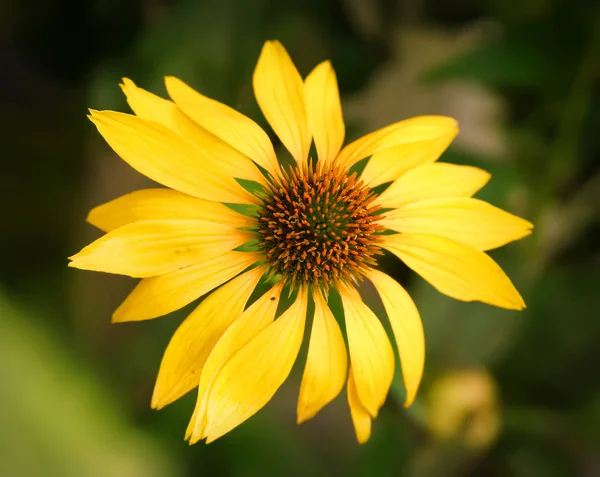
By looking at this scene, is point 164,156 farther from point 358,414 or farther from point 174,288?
point 358,414

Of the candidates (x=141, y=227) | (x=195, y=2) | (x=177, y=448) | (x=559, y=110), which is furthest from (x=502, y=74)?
(x=177, y=448)

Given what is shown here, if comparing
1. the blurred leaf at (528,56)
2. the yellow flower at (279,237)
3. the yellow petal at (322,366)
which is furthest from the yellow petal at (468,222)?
the blurred leaf at (528,56)

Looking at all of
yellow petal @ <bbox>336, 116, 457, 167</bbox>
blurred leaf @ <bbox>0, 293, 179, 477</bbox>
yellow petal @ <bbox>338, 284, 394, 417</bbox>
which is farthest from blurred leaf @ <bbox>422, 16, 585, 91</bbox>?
blurred leaf @ <bbox>0, 293, 179, 477</bbox>

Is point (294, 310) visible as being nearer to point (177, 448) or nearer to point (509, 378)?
point (177, 448)

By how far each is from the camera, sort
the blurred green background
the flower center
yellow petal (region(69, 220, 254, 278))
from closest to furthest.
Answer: yellow petal (region(69, 220, 254, 278)) < the flower center < the blurred green background

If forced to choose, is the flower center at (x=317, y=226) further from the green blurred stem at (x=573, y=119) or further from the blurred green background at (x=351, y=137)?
the green blurred stem at (x=573, y=119)

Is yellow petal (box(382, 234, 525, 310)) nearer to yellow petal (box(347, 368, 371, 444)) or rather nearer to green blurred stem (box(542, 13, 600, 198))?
yellow petal (box(347, 368, 371, 444))

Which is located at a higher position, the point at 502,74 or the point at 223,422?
the point at 502,74
